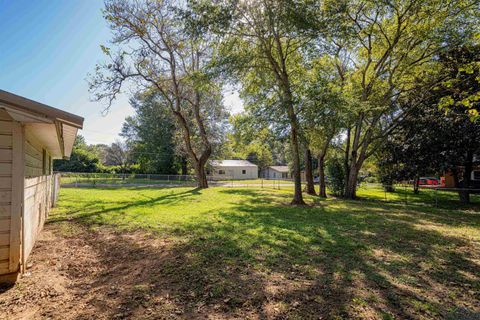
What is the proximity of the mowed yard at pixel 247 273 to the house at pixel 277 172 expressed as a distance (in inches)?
1635

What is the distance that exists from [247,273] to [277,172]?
1853 inches

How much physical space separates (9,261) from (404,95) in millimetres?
18927

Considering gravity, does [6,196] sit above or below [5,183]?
below

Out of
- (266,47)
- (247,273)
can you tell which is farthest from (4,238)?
(266,47)

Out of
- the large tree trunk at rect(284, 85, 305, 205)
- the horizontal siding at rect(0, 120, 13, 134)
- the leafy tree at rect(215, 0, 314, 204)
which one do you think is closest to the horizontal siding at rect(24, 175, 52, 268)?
the horizontal siding at rect(0, 120, 13, 134)

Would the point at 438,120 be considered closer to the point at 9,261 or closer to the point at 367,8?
the point at 367,8

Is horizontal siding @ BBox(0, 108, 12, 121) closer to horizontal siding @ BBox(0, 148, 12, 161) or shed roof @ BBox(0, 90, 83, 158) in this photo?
shed roof @ BBox(0, 90, 83, 158)

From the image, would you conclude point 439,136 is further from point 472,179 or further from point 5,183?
point 5,183

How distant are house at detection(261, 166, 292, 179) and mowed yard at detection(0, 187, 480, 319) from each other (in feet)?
136

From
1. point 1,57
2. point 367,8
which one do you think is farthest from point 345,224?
point 1,57

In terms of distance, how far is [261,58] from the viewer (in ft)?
39.2

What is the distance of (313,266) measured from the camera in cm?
406

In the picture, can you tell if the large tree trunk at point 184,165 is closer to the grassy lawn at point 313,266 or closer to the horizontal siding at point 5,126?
the grassy lawn at point 313,266

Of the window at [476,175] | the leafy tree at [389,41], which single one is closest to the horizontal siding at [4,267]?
the leafy tree at [389,41]
